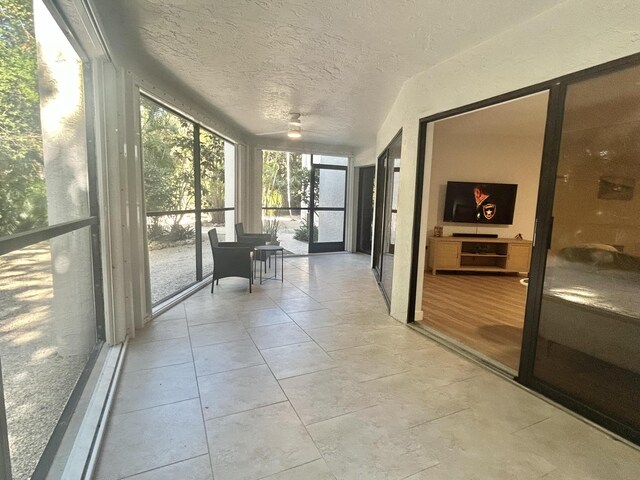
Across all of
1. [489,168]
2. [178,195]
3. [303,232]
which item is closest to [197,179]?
[178,195]

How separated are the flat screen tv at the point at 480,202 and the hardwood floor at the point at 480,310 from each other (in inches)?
43.4

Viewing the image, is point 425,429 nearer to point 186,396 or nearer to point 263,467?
point 263,467

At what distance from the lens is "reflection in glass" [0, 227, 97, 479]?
130cm

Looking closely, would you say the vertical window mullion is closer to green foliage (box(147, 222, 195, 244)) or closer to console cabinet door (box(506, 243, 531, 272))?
green foliage (box(147, 222, 195, 244))

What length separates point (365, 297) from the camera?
14.5 feet

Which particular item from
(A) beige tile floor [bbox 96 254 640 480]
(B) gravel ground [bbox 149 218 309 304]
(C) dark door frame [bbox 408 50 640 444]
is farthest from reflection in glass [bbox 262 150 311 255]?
(C) dark door frame [bbox 408 50 640 444]

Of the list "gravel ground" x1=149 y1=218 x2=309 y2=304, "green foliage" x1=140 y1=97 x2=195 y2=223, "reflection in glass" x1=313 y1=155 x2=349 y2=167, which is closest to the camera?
"green foliage" x1=140 y1=97 x2=195 y2=223

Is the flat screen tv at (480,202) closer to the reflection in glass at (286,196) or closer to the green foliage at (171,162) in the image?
the reflection in glass at (286,196)

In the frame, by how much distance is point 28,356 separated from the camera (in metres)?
1.48

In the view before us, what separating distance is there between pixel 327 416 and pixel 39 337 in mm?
1596

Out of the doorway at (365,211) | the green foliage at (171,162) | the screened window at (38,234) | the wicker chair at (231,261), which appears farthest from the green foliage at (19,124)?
the doorway at (365,211)

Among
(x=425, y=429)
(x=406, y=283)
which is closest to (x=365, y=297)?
(x=406, y=283)

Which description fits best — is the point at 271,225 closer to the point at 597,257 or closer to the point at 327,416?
the point at 327,416

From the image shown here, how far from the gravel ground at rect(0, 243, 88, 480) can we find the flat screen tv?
5.98 metres
